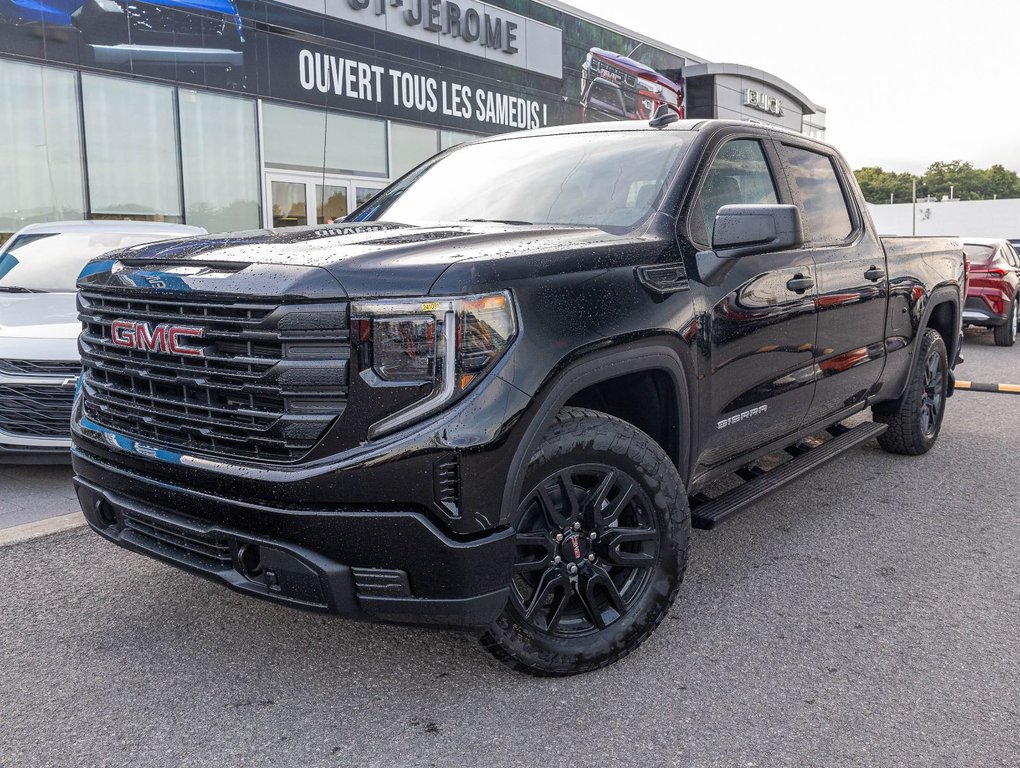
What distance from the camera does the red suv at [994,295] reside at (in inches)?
500

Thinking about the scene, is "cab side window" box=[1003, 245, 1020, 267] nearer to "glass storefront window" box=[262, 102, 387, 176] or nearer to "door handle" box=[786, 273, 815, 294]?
"glass storefront window" box=[262, 102, 387, 176]

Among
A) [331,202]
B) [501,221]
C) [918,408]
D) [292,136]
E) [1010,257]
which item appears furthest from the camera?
[331,202]

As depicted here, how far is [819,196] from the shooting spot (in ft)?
15.3

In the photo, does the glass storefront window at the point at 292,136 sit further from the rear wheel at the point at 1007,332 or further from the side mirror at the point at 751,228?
the side mirror at the point at 751,228

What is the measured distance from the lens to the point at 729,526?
15.2ft

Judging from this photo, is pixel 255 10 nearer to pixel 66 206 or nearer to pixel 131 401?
pixel 66 206

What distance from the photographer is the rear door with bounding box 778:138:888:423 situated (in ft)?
14.3

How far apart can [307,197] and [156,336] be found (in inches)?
528

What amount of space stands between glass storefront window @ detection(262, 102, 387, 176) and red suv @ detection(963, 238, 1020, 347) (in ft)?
31.6

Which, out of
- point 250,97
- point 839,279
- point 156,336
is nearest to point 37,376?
point 156,336

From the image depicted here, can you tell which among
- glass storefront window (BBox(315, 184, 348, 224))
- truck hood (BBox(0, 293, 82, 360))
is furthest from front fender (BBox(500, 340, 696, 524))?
glass storefront window (BBox(315, 184, 348, 224))

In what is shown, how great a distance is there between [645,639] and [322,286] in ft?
5.26

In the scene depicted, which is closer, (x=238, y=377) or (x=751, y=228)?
(x=238, y=377)

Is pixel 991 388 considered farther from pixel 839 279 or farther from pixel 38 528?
pixel 38 528
